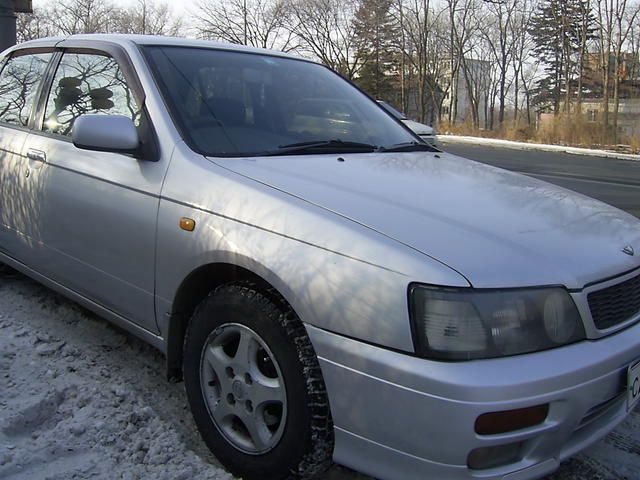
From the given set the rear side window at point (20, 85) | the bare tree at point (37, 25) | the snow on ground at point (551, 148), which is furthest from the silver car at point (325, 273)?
the bare tree at point (37, 25)

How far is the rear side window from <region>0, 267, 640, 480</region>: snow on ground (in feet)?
4.23

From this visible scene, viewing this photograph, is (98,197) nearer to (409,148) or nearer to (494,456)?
(409,148)

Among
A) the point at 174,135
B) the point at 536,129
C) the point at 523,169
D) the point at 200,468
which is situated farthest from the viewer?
the point at 536,129

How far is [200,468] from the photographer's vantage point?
228cm

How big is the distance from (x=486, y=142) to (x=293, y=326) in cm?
2231

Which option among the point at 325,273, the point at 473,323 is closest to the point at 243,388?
the point at 325,273

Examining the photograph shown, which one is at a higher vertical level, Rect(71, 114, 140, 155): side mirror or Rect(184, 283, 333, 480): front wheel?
Rect(71, 114, 140, 155): side mirror

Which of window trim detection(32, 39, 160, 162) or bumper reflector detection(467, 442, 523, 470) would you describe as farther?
window trim detection(32, 39, 160, 162)

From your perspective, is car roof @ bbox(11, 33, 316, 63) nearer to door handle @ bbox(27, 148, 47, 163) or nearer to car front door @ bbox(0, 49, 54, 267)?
car front door @ bbox(0, 49, 54, 267)

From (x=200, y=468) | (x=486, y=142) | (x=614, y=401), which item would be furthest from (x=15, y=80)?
(x=486, y=142)

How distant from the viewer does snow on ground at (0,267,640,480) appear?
7.46 feet

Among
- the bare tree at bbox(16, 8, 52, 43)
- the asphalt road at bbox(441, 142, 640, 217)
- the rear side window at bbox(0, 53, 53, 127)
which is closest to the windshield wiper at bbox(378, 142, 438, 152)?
the rear side window at bbox(0, 53, 53, 127)

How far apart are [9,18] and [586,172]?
423 inches

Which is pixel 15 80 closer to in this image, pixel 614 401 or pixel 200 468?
pixel 200 468
